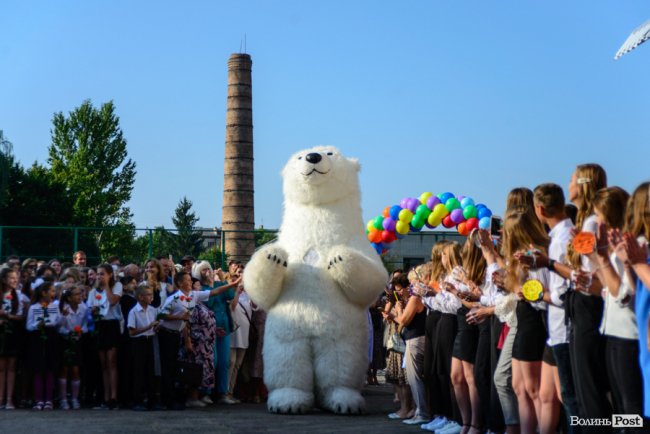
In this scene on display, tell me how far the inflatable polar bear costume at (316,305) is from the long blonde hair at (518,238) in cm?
349

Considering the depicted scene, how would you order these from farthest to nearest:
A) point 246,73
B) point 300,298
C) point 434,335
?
1. point 246,73
2. point 300,298
3. point 434,335

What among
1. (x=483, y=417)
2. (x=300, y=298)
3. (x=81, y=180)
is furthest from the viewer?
(x=81, y=180)

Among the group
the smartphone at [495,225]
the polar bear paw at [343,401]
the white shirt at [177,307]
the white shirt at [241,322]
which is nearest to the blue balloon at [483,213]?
the white shirt at [241,322]

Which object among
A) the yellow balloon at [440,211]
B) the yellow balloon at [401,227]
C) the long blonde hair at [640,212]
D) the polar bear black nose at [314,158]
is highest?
the yellow balloon at [440,211]

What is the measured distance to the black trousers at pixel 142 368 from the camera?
32.3ft

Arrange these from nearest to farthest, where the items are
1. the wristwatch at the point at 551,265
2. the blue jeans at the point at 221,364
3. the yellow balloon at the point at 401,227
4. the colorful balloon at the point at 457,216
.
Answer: the wristwatch at the point at 551,265 < the blue jeans at the point at 221,364 < the colorful balloon at the point at 457,216 < the yellow balloon at the point at 401,227

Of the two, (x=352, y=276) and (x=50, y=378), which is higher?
(x=352, y=276)

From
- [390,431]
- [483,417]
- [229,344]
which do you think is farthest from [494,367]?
[229,344]

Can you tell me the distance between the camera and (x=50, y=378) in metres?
9.98

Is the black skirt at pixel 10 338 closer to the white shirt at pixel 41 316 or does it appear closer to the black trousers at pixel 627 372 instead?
the white shirt at pixel 41 316

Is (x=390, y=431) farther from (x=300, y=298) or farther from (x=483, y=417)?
(x=300, y=298)

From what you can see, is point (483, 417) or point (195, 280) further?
point (195, 280)

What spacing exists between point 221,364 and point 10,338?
2.58 metres

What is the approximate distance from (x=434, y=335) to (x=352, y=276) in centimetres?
148
